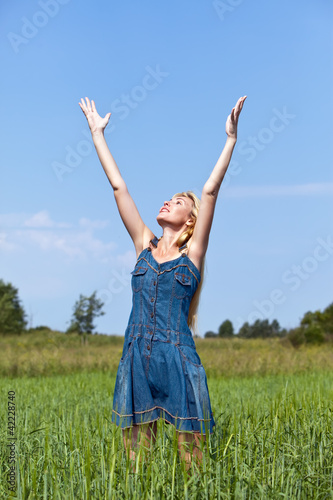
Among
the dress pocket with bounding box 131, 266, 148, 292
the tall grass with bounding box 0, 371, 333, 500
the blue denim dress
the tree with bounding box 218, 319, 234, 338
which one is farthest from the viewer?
the tree with bounding box 218, 319, 234, 338

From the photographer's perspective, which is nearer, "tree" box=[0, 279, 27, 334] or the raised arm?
the raised arm

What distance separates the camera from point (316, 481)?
107 inches

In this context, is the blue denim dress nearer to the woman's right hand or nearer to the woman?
the woman

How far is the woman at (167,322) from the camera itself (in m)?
2.86

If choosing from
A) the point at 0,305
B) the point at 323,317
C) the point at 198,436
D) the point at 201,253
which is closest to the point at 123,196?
the point at 201,253

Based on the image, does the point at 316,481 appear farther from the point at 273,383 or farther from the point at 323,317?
the point at 323,317

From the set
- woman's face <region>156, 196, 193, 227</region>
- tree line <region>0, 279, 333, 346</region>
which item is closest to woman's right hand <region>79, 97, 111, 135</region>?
woman's face <region>156, 196, 193, 227</region>

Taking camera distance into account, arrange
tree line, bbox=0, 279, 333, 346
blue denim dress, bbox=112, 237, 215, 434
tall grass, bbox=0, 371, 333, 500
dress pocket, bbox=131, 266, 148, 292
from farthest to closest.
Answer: tree line, bbox=0, 279, 333, 346, dress pocket, bbox=131, 266, 148, 292, blue denim dress, bbox=112, 237, 215, 434, tall grass, bbox=0, 371, 333, 500

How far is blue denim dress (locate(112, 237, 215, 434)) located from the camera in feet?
9.36

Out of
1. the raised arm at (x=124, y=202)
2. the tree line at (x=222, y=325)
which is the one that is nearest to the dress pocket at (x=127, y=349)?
the raised arm at (x=124, y=202)

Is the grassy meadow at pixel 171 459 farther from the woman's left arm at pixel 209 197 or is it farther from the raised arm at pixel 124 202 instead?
the raised arm at pixel 124 202

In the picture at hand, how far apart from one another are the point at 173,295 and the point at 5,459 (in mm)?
1557

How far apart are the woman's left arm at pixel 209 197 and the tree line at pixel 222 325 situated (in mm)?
18419

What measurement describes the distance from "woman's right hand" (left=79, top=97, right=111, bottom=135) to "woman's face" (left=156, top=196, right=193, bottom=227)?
0.68 meters
